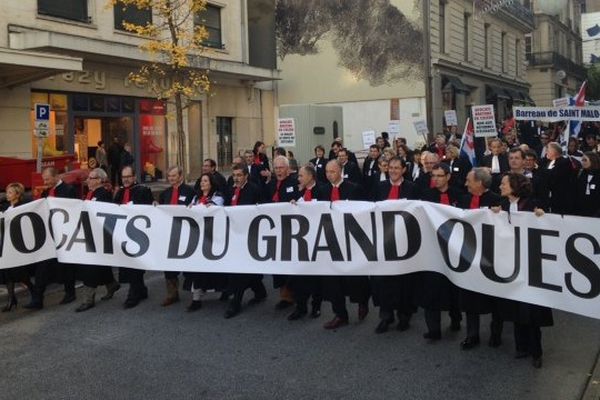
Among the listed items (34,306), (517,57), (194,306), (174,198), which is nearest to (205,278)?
(194,306)

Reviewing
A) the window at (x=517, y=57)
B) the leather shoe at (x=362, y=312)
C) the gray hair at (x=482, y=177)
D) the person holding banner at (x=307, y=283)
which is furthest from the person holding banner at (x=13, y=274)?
the window at (x=517, y=57)

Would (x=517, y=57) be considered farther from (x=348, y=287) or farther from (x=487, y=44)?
(x=348, y=287)

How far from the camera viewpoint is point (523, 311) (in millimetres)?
5527

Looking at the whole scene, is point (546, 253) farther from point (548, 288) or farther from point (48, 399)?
point (48, 399)

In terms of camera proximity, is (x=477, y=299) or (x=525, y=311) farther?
(x=477, y=299)

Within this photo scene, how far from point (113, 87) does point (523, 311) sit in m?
18.0

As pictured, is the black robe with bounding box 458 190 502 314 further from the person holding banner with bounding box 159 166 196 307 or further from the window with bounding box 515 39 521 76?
the window with bounding box 515 39 521 76

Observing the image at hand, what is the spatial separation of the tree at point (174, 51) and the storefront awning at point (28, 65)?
178 centimetres

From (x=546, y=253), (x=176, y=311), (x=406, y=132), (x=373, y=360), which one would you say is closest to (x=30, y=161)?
(x=176, y=311)

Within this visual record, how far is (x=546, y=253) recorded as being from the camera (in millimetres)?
5484

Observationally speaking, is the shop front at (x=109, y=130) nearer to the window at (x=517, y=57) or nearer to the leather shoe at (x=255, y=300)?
the leather shoe at (x=255, y=300)

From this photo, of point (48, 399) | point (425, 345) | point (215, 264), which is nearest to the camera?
point (48, 399)

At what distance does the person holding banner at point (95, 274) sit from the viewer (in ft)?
25.2

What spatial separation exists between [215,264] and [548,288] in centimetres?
344
